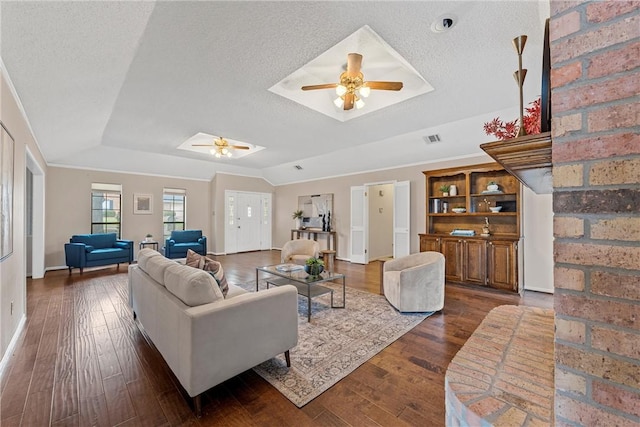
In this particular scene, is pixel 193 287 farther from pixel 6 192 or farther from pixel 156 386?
pixel 6 192

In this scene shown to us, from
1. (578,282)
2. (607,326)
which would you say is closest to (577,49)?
(578,282)

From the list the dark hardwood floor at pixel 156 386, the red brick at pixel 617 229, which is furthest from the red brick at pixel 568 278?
the dark hardwood floor at pixel 156 386

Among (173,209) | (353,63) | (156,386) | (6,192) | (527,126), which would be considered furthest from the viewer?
(173,209)

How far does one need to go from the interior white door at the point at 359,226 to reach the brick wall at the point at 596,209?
6.12 meters

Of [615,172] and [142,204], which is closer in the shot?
[615,172]

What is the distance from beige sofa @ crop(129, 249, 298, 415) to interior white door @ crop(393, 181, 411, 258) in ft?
14.1

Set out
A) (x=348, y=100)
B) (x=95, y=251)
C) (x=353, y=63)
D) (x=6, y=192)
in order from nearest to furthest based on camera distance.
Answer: (x=6, y=192) < (x=353, y=63) < (x=348, y=100) < (x=95, y=251)

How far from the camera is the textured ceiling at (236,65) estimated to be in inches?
77.4

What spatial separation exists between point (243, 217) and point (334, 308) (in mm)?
6108

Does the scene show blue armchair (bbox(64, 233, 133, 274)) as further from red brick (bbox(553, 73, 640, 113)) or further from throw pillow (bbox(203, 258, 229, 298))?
red brick (bbox(553, 73, 640, 113))

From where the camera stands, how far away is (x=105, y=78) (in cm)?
263

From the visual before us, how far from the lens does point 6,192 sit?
234cm

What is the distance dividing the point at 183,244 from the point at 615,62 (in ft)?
25.5

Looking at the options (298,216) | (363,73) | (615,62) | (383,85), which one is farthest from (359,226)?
(615,62)
